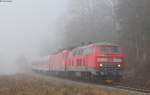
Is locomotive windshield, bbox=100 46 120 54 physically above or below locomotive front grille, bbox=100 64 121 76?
above

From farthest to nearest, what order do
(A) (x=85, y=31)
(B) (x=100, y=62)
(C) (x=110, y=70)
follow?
(A) (x=85, y=31), (B) (x=100, y=62), (C) (x=110, y=70)

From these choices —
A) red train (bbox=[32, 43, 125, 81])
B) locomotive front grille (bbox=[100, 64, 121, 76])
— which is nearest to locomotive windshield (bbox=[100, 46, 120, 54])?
red train (bbox=[32, 43, 125, 81])

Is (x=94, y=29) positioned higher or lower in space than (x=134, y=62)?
higher

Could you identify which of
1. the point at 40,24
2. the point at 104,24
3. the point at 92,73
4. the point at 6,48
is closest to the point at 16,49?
the point at 6,48

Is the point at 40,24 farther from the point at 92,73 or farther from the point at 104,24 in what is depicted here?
the point at 92,73

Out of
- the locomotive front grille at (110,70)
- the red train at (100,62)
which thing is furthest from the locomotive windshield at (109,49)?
the locomotive front grille at (110,70)

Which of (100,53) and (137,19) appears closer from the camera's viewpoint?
(100,53)

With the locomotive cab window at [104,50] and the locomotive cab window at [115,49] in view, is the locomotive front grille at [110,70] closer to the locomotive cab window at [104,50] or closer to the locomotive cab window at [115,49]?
the locomotive cab window at [104,50]

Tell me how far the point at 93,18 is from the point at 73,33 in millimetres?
5551

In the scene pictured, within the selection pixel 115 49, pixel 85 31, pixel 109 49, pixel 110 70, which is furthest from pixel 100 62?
pixel 85 31

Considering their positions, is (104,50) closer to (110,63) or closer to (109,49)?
(109,49)

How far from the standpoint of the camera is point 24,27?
97.3 metres

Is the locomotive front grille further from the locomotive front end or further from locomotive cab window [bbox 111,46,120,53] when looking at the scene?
locomotive cab window [bbox 111,46,120,53]

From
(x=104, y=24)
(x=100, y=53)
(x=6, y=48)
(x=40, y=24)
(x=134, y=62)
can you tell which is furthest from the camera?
(x=6, y=48)
